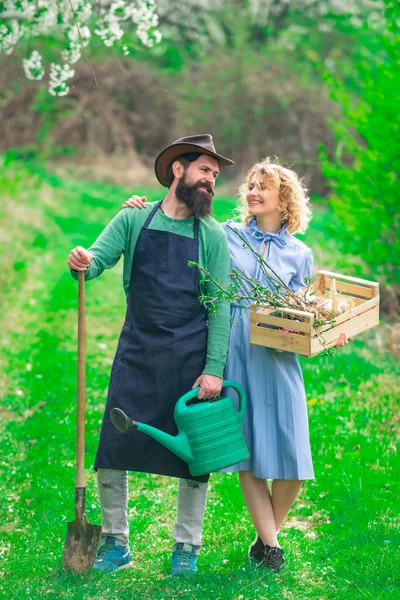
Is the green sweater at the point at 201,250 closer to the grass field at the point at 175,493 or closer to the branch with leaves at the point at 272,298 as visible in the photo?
the branch with leaves at the point at 272,298

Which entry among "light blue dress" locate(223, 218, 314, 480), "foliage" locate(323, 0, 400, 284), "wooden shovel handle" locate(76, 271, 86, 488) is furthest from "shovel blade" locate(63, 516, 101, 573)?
"foliage" locate(323, 0, 400, 284)

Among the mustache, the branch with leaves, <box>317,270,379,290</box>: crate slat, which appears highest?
the mustache

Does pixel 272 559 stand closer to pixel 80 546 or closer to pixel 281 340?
pixel 80 546

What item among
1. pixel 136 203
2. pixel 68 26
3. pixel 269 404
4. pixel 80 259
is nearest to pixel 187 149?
pixel 136 203

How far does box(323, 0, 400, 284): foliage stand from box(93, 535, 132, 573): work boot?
4868 mm

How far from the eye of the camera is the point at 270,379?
4.02 m

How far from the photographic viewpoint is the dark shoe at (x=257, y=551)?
13.6 ft

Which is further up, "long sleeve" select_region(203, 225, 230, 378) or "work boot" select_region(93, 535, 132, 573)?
"long sleeve" select_region(203, 225, 230, 378)

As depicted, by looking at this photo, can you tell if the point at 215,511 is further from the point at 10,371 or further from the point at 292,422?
the point at 10,371

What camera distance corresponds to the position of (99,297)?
10414mm

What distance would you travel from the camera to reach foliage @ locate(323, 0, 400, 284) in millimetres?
7891

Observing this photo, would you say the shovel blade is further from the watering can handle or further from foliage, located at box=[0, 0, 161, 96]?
foliage, located at box=[0, 0, 161, 96]

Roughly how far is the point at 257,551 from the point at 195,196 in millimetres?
1805

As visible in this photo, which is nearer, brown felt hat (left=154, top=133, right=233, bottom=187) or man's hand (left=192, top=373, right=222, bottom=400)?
man's hand (left=192, top=373, right=222, bottom=400)
